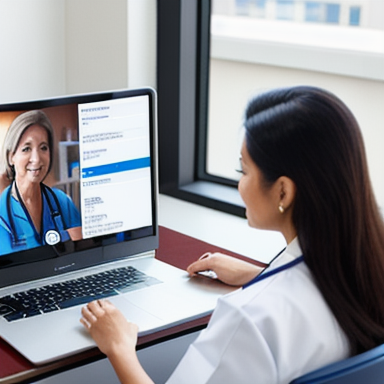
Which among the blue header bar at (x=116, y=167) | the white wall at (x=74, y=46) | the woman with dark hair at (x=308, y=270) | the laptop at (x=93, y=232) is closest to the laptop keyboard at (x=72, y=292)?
the laptop at (x=93, y=232)

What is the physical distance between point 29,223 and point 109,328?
29 cm

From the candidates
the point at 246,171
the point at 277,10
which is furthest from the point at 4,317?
the point at 277,10

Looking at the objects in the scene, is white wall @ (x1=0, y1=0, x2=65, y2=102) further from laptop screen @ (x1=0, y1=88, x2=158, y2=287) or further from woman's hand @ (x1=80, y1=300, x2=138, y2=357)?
woman's hand @ (x1=80, y1=300, x2=138, y2=357)

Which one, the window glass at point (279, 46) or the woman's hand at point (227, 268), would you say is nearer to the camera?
the woman's hand at point (227, 268)

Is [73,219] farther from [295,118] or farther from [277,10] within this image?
[277,10]

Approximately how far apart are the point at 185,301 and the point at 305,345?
415mm

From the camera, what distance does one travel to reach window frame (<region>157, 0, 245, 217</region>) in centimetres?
228

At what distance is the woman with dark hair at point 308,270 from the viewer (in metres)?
1.14

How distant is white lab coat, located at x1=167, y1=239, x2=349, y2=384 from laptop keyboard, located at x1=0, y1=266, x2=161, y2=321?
36 centimetres

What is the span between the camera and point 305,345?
114cm

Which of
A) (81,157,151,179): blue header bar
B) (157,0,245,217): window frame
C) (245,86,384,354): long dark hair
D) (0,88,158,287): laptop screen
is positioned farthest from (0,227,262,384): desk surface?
(157,0,245,217): window frame

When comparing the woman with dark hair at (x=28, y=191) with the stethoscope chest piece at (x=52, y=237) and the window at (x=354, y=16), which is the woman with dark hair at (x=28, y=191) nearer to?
the stethoscope chest piece at (x=52, y=237)

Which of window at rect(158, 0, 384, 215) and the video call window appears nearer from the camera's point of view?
the video call window

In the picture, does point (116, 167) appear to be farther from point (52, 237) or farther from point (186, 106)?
point (186, 106)
